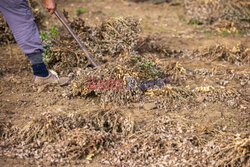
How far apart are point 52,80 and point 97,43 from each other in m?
0.96

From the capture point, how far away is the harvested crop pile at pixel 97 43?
4.01 metres

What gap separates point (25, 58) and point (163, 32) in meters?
2.81

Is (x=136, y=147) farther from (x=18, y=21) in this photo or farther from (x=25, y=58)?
(x=25, y=58)

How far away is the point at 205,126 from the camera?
2.74 meters

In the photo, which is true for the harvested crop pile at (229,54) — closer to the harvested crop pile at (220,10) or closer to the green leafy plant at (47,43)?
the harvested crop pile at (220,10)

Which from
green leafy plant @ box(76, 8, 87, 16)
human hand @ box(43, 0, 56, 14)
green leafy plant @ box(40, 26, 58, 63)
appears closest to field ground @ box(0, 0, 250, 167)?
green leafy plant @ box(40, 26, 58, 63)

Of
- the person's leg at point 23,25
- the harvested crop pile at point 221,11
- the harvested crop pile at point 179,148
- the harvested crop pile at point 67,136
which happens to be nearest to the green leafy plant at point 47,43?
the person's leg at point 23,25

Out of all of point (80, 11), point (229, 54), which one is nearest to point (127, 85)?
point (229, 54)

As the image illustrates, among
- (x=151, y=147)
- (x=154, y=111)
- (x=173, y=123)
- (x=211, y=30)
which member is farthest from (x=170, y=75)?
(x=211, y=30)

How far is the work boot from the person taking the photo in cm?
368

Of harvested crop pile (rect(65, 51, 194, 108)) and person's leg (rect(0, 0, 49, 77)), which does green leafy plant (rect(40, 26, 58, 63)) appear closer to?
person's leg (rect(0, 0, 49, 77))

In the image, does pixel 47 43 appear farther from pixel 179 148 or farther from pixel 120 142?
pixel 179 148

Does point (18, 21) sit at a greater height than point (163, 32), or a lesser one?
greater

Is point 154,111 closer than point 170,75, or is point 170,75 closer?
point 154,111
